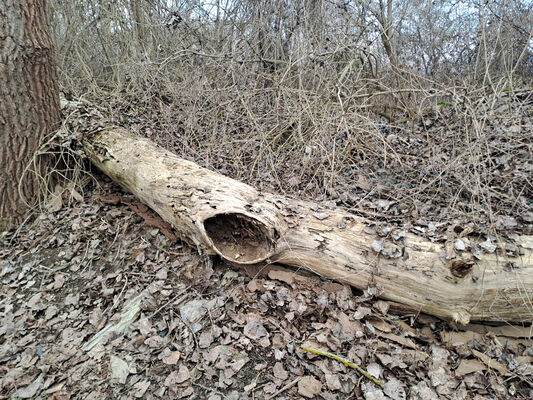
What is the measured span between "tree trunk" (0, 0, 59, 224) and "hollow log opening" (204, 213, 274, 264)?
2379 millimetres

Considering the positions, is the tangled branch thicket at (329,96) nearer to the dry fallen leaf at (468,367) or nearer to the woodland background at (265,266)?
the woodland background at (265,266)

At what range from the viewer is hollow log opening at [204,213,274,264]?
8.45ft

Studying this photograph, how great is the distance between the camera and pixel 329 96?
4184 millimetres

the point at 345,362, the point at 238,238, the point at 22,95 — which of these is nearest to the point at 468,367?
the point at 345,362

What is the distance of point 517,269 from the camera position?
90.0 inches

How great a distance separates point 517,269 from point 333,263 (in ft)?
4.02

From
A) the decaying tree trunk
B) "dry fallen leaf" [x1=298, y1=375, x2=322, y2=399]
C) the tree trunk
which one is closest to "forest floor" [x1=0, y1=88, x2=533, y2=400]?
"dry fallen leaf" [x1=298, y1=375, x2=322, y2=399]

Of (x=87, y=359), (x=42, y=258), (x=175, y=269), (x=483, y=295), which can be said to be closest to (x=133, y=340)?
(x=87, y=359)

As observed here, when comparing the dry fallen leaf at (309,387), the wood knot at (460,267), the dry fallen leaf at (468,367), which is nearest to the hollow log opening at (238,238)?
the dry fallen leaf at (309,387)

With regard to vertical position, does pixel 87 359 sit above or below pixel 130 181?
below

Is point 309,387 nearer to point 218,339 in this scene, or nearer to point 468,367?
point 218,339

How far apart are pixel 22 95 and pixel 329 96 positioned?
338 centimetres

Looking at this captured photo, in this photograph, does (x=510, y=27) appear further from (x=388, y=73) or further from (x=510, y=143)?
(x=510, y=143)

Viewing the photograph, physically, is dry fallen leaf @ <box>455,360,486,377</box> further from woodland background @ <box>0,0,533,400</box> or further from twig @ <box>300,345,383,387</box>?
twig @ <box>300,345,383,387</box>
